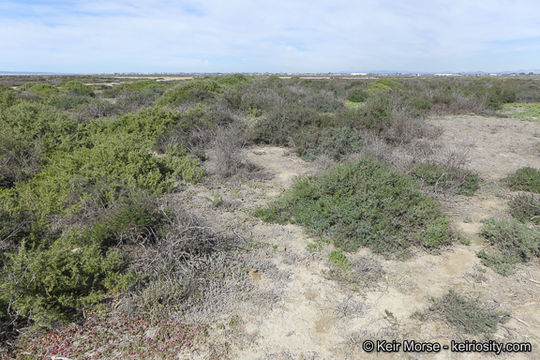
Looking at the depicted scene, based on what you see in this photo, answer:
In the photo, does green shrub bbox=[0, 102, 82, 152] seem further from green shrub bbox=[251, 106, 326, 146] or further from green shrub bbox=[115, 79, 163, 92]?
green shrub bbox=[115, 79, 163, 92]

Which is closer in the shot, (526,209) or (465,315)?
(465,315)

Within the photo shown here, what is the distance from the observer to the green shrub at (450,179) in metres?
5.85

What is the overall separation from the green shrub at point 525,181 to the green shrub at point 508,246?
215 centimetres

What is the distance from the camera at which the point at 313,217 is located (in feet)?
15.3

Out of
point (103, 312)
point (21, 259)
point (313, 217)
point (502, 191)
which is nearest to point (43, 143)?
point (21, 259)

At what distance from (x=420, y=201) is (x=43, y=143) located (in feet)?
25.0

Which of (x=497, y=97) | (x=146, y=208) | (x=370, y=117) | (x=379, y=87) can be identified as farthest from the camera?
(x=379, y=87)

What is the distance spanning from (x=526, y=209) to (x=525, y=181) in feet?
5.19

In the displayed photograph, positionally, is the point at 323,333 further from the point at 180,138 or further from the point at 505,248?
the point at 180,138

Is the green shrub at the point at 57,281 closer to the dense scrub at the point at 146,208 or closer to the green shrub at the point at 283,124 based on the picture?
the dense scrub at the point at 146,208

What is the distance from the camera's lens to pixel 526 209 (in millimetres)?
4984

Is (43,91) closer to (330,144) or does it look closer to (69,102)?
(69,102)

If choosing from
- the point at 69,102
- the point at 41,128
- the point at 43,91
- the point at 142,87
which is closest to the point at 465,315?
the point at 41,128

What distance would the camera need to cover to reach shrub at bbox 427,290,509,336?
286cm
